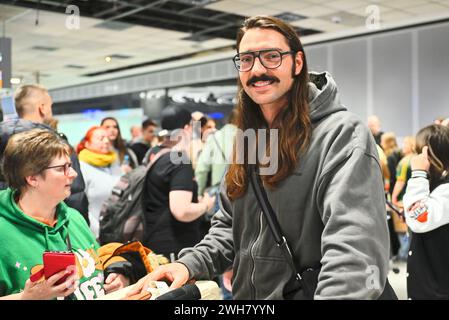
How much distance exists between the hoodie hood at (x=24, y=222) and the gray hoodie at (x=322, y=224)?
18.1 inches

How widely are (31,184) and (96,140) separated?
1.21 m

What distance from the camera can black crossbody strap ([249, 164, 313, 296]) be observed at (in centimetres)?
109

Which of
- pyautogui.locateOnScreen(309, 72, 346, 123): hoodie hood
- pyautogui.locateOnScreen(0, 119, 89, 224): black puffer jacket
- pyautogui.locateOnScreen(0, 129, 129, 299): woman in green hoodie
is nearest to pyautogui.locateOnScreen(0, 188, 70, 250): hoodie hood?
pyautogui.locateOnScreen(0, 129, 129, 299): woman in green hoodie

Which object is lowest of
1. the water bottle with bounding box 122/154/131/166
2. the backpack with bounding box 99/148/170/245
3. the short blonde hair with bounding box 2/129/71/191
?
the backpack with bounding box 99/148/170/245

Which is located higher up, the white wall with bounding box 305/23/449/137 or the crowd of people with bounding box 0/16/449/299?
the white wall with bounding box 305/23/449/137

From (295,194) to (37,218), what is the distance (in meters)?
0.80

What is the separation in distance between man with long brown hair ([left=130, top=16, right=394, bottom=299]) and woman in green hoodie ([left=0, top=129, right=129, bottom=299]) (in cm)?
41

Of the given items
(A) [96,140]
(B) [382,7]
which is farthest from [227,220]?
(A) [96,140]

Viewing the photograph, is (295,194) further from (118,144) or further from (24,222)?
(118,144)

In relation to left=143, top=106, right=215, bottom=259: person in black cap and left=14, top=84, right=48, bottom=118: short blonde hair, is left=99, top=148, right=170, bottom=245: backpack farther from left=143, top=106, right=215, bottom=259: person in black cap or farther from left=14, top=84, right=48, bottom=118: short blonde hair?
left=14, top=84, right=48, bottom=118: short blonde hair

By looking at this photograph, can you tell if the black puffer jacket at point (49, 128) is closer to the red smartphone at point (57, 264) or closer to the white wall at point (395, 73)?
the red smartphone at point (57, 264)

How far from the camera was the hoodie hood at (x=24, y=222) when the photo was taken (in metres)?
1.41

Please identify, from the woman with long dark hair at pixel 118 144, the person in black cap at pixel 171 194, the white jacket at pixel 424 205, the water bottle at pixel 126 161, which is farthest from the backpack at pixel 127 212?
the water bottle at pixel 126 161
